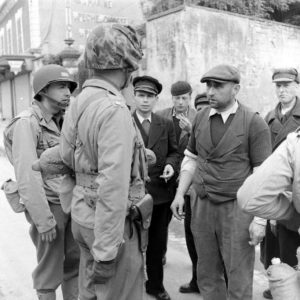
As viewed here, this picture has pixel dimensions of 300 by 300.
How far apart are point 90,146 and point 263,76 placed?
7.89 metres

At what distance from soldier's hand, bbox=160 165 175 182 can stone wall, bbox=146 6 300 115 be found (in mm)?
4792

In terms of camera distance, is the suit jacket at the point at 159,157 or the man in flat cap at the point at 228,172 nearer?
the man in flat cap at the point at 228,172

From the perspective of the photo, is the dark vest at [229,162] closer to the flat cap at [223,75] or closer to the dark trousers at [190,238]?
the flat cap at [223,75]

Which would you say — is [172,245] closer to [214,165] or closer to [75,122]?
[214,165]

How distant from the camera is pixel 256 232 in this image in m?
2.50

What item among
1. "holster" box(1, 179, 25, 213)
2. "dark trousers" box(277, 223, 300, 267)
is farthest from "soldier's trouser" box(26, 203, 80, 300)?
"dark trousers" box(277, 223, 300, 267)

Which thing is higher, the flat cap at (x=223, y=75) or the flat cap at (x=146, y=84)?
the flat cap at (x=223, y=75)

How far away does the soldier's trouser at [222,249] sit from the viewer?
2.64 m

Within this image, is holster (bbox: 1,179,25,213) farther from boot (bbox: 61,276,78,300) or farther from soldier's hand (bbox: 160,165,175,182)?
soldier's hand (bbox: 160,165,175,182)

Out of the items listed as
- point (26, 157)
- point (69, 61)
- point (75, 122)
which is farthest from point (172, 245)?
point (69, 61)

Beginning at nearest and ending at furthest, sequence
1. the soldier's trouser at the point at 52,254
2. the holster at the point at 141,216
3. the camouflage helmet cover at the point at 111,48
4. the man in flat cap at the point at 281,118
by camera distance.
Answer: the camouflage helmet cover at the point at 111,48, the holster at the point at 141,216, the soldier's trouser at the point at 52,254, the man in flat cap at the point at 281,118

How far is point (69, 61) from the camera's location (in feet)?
38.8

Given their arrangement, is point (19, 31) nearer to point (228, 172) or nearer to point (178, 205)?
point (178, 205)

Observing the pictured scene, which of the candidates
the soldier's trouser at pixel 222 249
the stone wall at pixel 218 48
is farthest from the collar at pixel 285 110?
the stone wall at pixel 218 48
